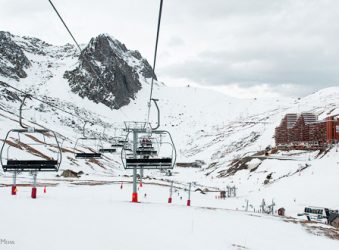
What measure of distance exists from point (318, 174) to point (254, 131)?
9783 cm

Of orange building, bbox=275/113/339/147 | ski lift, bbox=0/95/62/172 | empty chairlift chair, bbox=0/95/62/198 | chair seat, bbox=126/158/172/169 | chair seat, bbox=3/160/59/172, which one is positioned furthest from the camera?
orange building, bbox=275/113/339/147

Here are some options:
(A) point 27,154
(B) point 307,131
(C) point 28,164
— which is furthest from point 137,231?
(B) point 307,131

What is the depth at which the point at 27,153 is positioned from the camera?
8206 cm

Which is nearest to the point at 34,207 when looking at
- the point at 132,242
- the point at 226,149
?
the point at 132,242

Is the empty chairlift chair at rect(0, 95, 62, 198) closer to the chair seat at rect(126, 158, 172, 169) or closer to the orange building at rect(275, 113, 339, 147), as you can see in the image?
the chair seat at rect(126, 158, 172, 169)

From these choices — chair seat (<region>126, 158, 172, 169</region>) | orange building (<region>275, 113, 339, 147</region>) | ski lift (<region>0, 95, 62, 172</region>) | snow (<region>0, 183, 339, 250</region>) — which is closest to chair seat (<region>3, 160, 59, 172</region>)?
ski lift (<region>0, 95, 62, 172</region>)

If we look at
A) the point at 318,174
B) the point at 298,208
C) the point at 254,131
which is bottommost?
the point at 298,208

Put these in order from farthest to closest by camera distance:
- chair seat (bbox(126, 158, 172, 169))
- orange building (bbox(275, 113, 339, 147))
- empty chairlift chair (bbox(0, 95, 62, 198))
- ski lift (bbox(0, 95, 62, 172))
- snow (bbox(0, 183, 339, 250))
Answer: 1. orange building (bbox(275, 113, 339, 147))
2. chair seat (bbox(126, 158, 172, 169))
3. empty chairlift chair (bbox(0, 95, 62, 198))
4. ski lift (bbox(0, 95, 62, 172))
5. snow (bbox(0, 183, 339, 250))

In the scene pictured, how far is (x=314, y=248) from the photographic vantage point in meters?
16.4

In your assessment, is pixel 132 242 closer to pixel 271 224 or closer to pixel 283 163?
pixel 271 224

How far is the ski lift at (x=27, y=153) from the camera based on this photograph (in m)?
18.3

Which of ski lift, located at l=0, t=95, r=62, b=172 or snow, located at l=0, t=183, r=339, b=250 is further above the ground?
ski lift, located at l=0, t=95, r=62, b=172

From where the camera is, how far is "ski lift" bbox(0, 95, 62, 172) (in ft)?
60.1

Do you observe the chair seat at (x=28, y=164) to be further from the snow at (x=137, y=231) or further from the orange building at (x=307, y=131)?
the orange building at (x=307, y=131)
